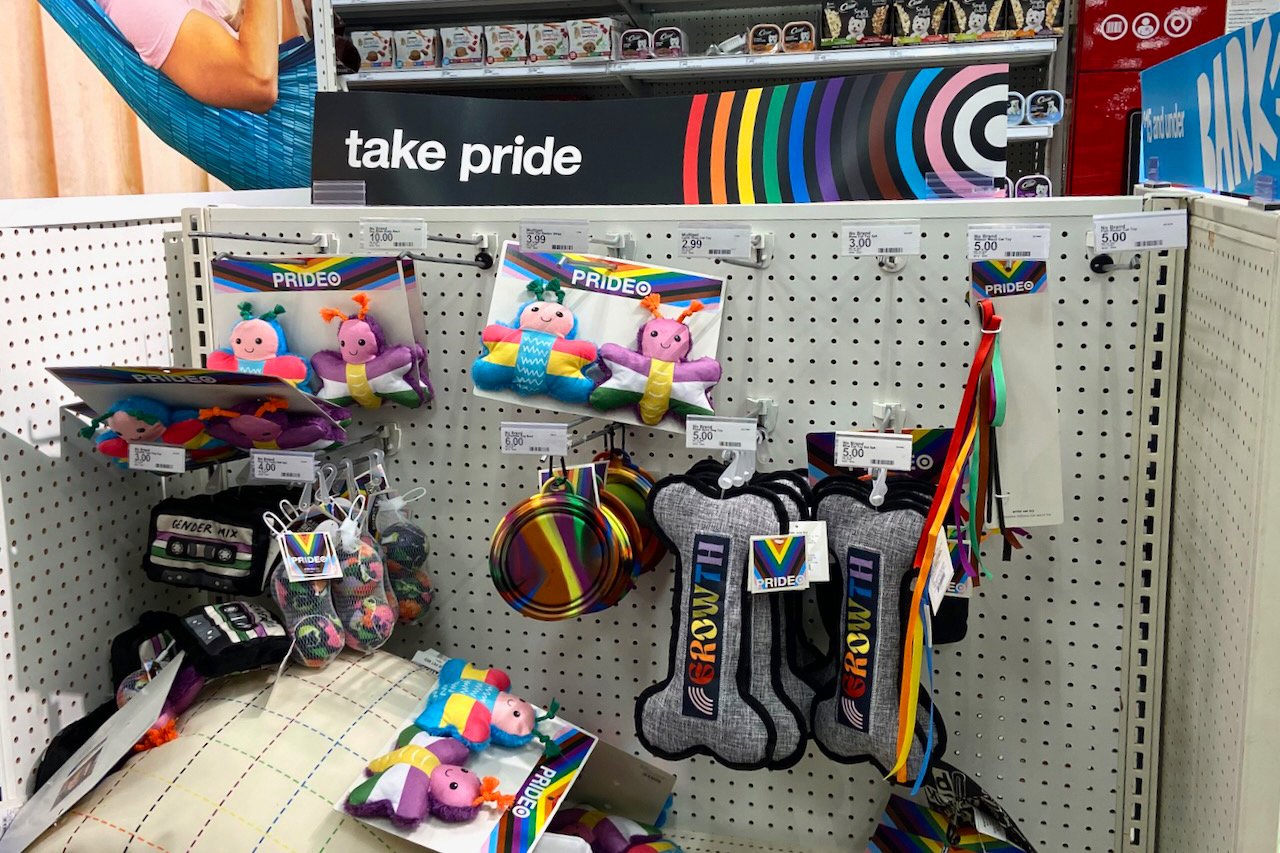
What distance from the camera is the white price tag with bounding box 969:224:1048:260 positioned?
1.20 meters

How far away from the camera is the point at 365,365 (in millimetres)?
1393

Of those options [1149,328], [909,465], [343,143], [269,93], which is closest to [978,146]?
[1149,328]

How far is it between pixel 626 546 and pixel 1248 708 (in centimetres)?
69

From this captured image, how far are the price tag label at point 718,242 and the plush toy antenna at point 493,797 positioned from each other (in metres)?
0.71

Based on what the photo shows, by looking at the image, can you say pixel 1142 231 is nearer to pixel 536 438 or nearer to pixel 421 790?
pixel 536 438

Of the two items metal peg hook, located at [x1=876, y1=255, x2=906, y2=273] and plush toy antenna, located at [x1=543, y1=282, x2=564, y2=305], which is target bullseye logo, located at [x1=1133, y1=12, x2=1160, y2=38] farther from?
plush toy antenna, located at [x1=543, y1=282, x2=564, y2=305]

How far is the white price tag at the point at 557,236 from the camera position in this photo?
4.52 ft

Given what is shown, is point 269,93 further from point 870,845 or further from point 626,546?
point 870,845

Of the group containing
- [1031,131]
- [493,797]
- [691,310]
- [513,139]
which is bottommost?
[493,797]

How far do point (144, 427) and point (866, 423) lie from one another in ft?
3.14

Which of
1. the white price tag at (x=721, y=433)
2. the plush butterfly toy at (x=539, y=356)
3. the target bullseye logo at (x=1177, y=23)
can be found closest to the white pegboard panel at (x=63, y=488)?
the plush butterfly toy at (x=539, y=356)

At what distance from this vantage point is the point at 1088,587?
50.7 inches

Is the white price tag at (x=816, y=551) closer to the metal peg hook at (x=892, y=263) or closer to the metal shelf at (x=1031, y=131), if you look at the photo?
the metal peg hook at (x=892, y=263)

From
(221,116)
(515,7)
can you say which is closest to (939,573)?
(515,7)
